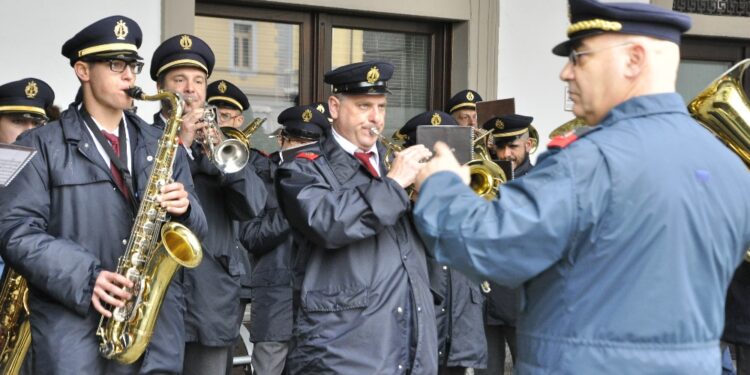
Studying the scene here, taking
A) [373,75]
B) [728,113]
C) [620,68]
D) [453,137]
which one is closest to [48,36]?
[373,75]

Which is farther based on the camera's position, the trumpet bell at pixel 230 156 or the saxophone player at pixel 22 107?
the saxophone player at pixel 22 107

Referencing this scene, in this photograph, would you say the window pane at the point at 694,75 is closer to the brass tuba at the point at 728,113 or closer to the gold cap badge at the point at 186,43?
the brass tuba at the point at 728,113

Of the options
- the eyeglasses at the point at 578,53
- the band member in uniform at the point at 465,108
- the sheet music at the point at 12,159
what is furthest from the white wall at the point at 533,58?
the eyeglasses at the point at 578,53

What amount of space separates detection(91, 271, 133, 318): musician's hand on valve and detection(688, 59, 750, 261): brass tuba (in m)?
3.12

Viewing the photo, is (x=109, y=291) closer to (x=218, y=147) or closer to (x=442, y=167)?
(x=218, y=147)

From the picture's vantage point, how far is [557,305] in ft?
10.1

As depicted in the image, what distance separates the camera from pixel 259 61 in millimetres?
9250

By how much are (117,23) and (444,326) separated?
227cm

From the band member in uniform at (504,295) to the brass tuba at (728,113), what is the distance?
1.24 meters

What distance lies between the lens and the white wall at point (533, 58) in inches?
389

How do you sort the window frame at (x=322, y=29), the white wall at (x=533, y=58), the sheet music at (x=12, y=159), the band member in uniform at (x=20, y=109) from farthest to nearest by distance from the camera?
the white wall at (x=533, y=58) → the window frame at (x=322, y=29) → the band member in uniform at (x=20, y=109) → the sheet music at (x=12, y=159)

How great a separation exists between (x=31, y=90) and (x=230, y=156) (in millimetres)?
1569

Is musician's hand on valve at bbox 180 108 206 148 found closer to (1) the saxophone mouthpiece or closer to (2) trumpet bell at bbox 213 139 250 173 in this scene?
(2) trumpet bell at bbox 213 139 250 173

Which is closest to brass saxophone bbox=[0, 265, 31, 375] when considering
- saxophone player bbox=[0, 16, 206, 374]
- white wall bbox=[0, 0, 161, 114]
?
saxophone player bbox=[0, 16, 206, 374]
